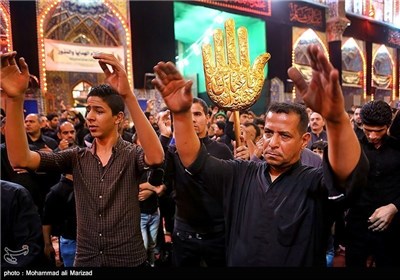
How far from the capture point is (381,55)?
17.1 m

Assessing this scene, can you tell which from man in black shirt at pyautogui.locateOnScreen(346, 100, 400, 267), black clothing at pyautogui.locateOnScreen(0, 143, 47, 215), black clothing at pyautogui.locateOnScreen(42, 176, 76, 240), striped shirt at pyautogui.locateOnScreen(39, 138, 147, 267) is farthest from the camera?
black clothing at pyautogui.locateOnScreen(0, 143, 47, 215)

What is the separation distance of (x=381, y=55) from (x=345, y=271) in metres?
18.3

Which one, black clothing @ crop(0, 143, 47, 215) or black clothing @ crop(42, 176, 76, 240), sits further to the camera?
black clothing @ crop(0, 143, 47, 215)

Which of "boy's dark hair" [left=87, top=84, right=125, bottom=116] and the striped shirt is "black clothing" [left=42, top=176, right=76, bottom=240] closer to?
the striped shirt

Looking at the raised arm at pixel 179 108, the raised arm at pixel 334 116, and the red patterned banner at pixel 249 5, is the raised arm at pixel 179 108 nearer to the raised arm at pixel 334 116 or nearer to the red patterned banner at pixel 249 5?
the raised arm at pixel 334 116

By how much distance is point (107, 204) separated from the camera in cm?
175

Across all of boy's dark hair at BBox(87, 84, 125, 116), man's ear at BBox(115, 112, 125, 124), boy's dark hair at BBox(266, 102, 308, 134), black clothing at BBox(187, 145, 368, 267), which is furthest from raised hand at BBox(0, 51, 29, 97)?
boy's dark hair at BBox(266, 102, 308, 134)

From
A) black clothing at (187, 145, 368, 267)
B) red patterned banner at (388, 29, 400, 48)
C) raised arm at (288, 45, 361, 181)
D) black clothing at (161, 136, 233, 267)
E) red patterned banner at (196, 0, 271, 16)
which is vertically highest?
red patterned banner at (196, 0, 271, 16)

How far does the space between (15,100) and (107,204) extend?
2.10ft

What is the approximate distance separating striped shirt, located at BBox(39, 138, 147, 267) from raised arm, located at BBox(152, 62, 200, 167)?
16.5 inches

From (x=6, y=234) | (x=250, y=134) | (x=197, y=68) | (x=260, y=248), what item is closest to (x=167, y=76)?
(x=260, y=248)

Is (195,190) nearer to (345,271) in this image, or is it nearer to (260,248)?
(260,248)

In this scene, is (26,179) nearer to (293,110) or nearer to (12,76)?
(12,76)

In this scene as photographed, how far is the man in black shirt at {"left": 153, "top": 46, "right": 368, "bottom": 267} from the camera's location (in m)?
1.34
